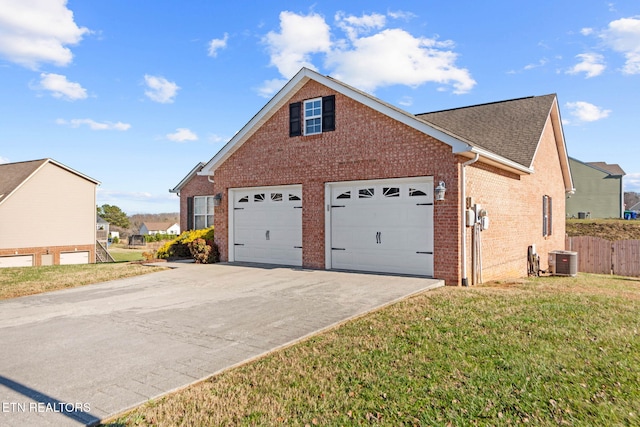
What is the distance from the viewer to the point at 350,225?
11.2m

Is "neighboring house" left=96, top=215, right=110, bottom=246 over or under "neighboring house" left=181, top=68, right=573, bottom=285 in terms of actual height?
under

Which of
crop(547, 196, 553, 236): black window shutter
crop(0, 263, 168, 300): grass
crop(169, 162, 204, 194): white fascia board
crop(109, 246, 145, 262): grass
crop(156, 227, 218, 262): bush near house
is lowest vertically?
crop(109, 246, 145, 262): grass

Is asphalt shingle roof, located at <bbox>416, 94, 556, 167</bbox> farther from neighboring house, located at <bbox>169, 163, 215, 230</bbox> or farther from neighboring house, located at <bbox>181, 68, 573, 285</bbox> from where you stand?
neighboring house, located at <bbox>169, 163, 215, 230</bbox>

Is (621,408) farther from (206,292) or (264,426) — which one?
(206,292)

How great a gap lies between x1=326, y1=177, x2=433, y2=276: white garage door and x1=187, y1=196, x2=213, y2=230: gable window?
10.5m

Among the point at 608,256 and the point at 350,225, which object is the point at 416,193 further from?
the point at 608,256

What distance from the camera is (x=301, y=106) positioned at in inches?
474

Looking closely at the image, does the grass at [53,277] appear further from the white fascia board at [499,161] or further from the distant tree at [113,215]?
the distant tree at [113,215]

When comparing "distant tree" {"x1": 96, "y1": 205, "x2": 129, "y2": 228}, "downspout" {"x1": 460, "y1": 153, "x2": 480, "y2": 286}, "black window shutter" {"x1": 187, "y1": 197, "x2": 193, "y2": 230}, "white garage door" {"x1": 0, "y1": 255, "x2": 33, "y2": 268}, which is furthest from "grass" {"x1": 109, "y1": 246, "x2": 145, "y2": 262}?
"distant tree" {"x1": 96, "y1": 205, "x2": 129, "y2": 228}

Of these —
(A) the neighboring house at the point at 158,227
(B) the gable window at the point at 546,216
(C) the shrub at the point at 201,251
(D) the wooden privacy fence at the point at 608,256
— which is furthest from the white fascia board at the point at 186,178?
(A) the neighboring house at the point at 158,227

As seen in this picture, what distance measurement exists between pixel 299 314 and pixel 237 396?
284cm

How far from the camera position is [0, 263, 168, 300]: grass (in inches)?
359

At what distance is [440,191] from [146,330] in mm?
6805

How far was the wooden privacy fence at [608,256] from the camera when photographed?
16.9 m
